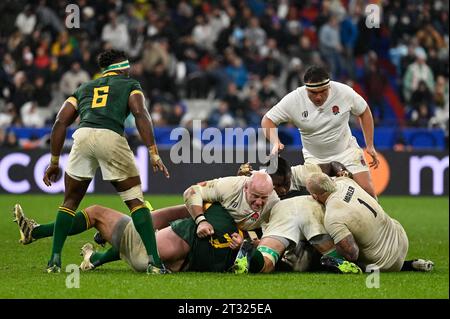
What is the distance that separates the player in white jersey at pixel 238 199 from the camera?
8.94 m

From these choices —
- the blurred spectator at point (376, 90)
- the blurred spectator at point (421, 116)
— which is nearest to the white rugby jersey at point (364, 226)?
the blurred spectator at point (421, 116)

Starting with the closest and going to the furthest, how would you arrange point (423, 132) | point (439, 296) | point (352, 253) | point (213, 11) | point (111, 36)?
point (439, 296) → point (352, 253) → point (423, 132) → point (111, 36) → point (213, 11)

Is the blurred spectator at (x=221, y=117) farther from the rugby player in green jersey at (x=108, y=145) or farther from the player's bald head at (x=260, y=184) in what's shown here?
the player's bald head at (x=260, y=184)

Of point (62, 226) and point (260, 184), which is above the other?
point (260, 184)

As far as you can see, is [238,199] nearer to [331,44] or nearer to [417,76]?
[417,76]

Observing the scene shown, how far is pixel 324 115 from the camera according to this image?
35.8 feet

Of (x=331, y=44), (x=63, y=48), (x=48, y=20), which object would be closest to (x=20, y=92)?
(x=63, y=48)

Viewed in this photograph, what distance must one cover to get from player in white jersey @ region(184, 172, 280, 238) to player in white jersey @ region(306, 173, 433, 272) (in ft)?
1.56

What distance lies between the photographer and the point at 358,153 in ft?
36.1

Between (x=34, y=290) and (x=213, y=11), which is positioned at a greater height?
(x=213, y=11)

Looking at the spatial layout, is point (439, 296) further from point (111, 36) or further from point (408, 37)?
point (408, 37)

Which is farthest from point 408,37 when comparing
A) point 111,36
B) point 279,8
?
point 111,36

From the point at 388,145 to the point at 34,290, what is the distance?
13.7m

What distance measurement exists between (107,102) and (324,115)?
2746 millimetres
